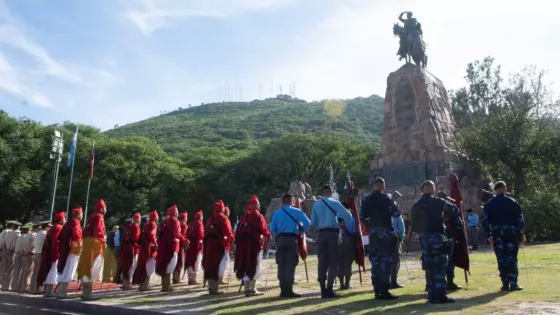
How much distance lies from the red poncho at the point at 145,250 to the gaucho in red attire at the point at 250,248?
2930 millimetres

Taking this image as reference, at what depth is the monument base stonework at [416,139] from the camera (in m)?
24.3

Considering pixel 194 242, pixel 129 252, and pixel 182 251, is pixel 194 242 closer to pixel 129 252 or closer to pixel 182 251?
pixel 182 251

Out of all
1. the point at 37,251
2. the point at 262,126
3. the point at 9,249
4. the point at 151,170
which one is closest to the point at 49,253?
the point at 37,251

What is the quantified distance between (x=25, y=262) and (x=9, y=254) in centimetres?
115

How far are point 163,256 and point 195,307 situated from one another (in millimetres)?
3269

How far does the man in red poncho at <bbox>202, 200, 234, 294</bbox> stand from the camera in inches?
381

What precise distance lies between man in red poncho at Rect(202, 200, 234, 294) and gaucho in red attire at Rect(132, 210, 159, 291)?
6.85 feet

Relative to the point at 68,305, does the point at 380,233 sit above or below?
above

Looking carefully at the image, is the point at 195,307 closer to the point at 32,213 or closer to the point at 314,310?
the point at 314,310

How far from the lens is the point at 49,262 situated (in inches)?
430

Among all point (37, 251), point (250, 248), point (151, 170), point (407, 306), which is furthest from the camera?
point (151, 170)

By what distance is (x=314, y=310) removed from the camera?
7047 millimetres

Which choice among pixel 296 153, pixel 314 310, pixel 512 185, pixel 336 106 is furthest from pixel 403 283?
pixel 336 106

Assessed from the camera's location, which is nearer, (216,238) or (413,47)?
(216,238)
